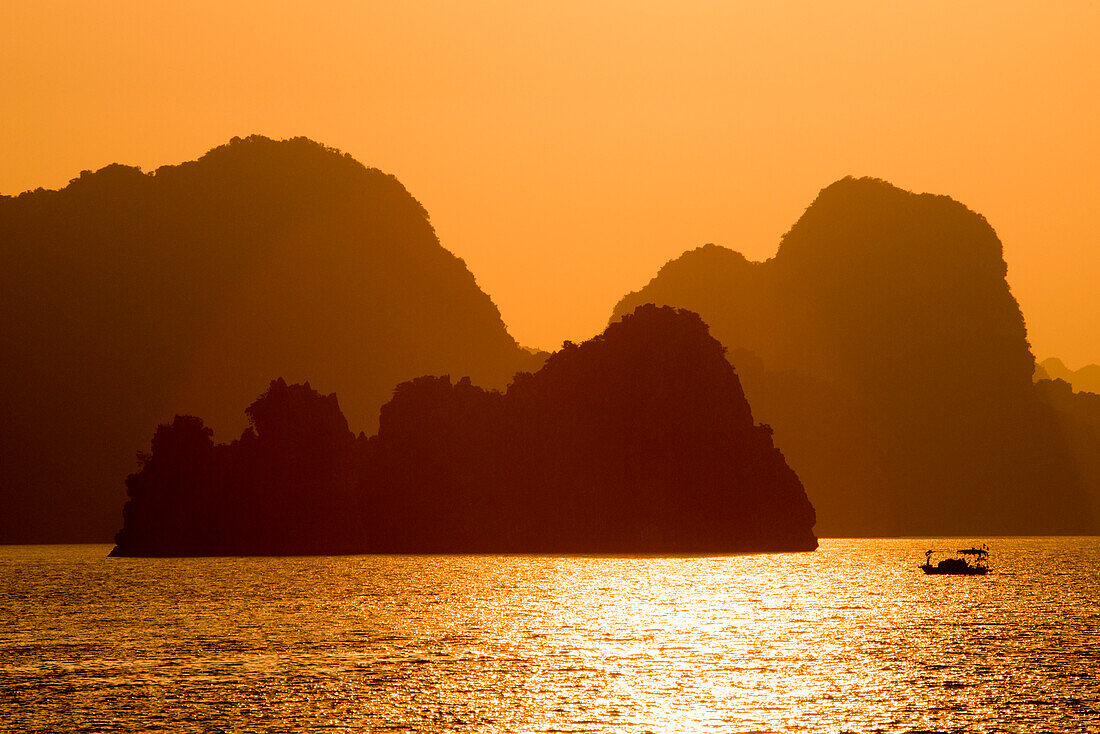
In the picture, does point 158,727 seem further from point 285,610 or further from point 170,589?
point 170,589

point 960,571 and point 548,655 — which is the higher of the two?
point 960,571

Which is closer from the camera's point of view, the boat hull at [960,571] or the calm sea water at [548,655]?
the calm sea water at [548,655]

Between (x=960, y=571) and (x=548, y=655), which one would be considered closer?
(x=548, y=655)

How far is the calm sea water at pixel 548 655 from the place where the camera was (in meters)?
54.3

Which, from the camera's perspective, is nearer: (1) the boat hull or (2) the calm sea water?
(2) the calm sea water

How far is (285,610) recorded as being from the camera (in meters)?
104

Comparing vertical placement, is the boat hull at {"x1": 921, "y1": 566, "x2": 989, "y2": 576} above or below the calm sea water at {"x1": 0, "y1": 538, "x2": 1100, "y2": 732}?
above

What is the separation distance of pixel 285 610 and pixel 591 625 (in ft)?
81.2

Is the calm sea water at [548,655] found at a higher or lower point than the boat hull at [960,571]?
lower

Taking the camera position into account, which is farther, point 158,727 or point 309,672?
point 309,672

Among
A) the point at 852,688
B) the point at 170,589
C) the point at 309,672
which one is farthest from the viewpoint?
the point at 170,589

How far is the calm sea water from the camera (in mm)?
54312

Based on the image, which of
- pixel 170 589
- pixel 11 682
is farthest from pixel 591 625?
pixel 170 589

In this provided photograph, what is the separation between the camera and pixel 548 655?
7562 cm
